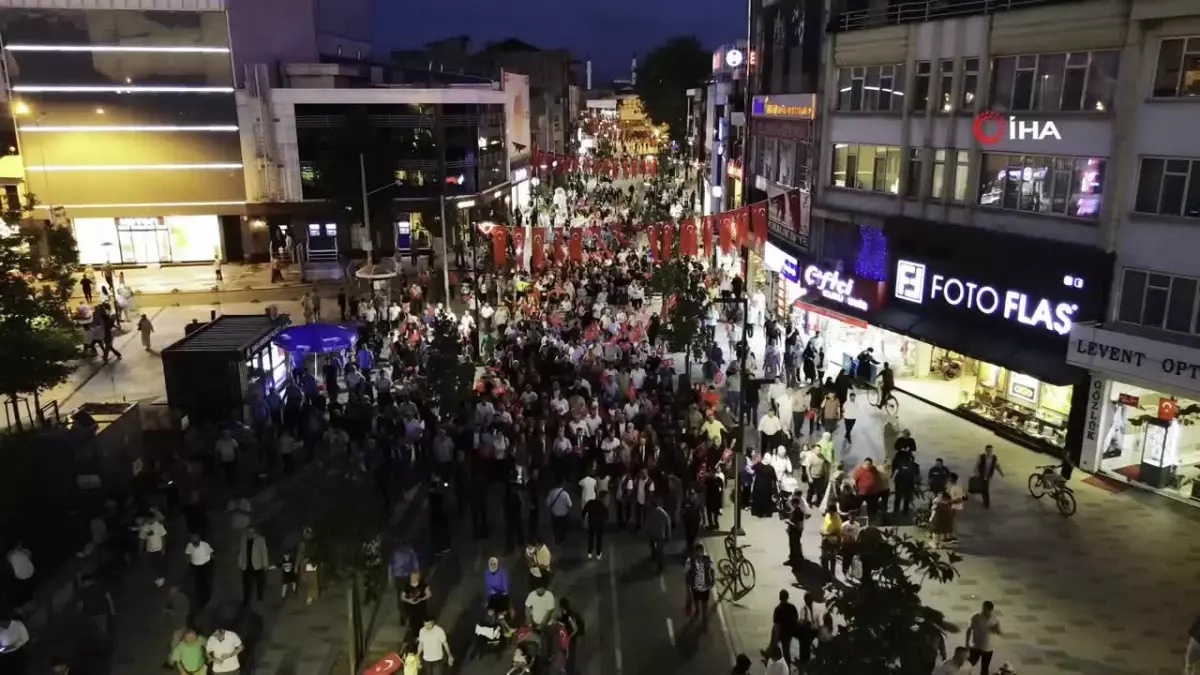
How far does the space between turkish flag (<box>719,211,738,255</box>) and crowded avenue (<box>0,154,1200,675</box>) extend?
4332 mm

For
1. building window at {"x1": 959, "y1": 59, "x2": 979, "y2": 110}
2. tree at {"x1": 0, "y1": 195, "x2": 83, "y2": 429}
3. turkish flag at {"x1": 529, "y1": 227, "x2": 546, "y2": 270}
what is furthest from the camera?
turkish flag at {"x1": 529, "y1": 227, "x2": 546, "y2": 270}

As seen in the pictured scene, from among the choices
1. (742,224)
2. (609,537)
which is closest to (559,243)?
(742,224)

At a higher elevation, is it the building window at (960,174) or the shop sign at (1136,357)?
the building window at (960,174)

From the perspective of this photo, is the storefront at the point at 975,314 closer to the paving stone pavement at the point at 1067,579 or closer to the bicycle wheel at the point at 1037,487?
the bicycle wheel at the point at 1037,487

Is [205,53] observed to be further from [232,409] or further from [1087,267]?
[1087,267]

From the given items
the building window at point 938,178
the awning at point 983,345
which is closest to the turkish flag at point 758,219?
the awning at point 983,345

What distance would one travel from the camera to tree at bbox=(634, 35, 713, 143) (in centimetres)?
9362

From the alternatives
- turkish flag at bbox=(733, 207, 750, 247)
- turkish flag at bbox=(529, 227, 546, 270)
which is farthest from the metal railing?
turkish flag at bbox=(529, 227, 546, 270)

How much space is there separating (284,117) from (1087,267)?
40.4 meters

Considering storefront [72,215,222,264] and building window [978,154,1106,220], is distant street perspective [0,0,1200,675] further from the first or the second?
storefront [72,215,222,264]

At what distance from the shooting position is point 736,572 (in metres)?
13.8

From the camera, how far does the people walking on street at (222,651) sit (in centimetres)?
1048

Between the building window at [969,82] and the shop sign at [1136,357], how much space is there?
21.6 ft

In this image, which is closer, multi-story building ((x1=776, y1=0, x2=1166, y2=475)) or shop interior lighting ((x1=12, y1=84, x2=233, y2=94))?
multi-story building ((x1=776, y1=0, x2=1166, y2=475))
